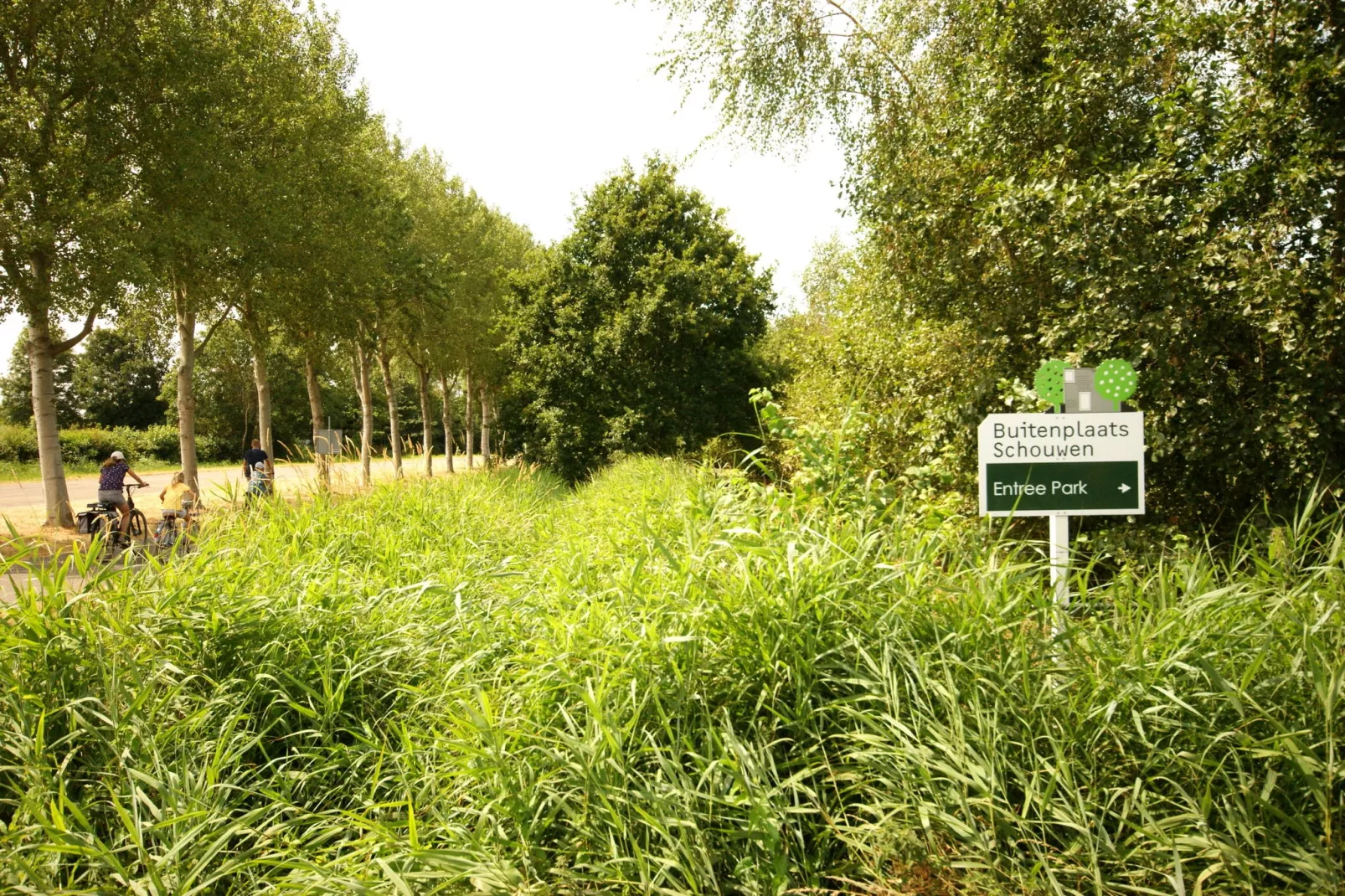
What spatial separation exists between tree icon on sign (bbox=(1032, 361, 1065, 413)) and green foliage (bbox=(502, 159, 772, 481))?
14.3m

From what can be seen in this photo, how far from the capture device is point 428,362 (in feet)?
84.4

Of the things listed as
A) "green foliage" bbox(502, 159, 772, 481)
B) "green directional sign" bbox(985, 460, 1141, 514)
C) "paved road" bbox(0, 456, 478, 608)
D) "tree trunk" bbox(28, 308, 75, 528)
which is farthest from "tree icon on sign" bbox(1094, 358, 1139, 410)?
"tree trunk" bbox(28, 308, 75, 528)

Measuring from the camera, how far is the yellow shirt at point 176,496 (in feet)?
26.8

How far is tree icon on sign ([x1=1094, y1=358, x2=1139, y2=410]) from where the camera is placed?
390 centimetres

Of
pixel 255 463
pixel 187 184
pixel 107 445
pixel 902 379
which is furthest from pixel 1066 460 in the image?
pixel 107 445

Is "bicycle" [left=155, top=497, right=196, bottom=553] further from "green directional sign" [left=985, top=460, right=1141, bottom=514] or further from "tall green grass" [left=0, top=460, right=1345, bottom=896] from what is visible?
"green directional sign" [left=985, top=460, right=1141, bottom=514]

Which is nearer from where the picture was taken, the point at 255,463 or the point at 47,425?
the point at 255,463

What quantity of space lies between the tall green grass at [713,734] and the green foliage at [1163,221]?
2.23 meters

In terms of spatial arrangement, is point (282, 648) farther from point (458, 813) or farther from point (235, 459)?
point (235, 459)

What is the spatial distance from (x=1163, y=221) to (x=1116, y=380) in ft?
8.72

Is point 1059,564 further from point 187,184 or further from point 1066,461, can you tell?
point 187,184

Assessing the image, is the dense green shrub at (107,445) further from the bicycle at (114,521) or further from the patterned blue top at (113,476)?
the patterned blue top at (113,476)

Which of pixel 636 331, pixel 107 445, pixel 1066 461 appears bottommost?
pixel 1066 461

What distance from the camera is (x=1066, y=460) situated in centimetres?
387
